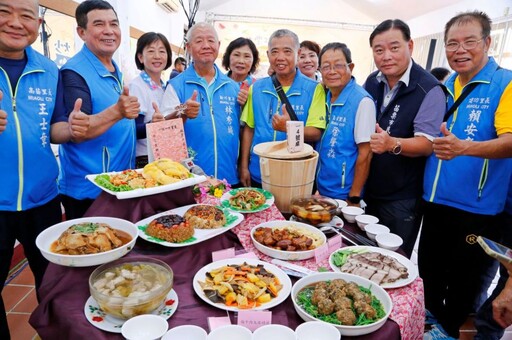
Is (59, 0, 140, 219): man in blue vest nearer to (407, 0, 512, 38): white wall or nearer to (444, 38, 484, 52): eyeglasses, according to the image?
(444, 38, 484, 52): eyeglasses

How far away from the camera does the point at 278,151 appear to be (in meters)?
1.99

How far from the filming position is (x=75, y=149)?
218 centimetres

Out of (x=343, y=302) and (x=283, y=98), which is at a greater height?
(x=283, y=98)

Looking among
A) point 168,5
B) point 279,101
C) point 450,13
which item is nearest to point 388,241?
point 279,101

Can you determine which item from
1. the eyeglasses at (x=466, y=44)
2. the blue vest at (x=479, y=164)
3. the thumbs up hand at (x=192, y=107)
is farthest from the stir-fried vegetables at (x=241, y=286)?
the eyeglasses at (x=466, y=44)

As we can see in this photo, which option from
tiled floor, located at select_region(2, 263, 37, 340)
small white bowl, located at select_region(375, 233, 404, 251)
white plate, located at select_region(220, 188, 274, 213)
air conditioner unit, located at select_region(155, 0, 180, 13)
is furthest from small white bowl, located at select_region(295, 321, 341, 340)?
air conditioner unit, located at select_region(155, 0, 180, 13)

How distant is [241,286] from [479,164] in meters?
1.90

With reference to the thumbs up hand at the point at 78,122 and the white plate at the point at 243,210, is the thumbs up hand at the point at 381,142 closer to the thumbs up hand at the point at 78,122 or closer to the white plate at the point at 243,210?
the white plate at the point at 243,210

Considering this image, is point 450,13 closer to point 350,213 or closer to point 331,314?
point 350,213

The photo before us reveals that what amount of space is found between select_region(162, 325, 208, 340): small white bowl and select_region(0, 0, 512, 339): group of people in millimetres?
1409

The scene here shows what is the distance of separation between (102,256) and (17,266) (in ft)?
9.68

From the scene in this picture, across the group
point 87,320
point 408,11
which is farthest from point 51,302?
point 408,11

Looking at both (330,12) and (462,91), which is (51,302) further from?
(330,12)

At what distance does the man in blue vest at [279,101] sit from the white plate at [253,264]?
1.32 metres
